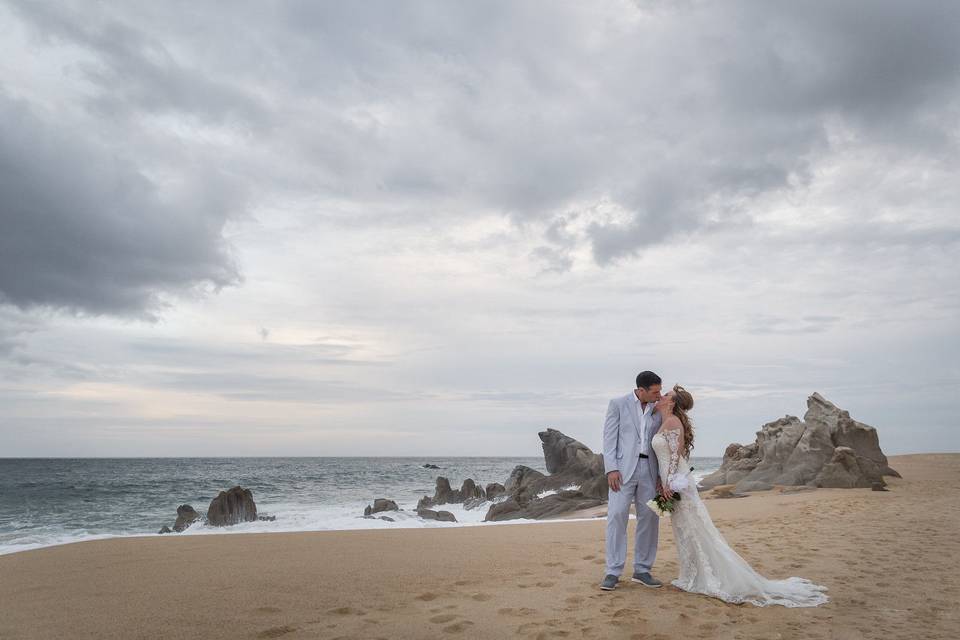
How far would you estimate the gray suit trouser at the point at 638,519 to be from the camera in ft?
20.1

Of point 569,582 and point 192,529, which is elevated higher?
point 569,582

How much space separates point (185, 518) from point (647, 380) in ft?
65.4

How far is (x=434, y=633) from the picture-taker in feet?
15.4

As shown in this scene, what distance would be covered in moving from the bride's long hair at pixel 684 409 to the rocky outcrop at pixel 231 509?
1866cm

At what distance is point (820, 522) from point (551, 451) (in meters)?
19.9

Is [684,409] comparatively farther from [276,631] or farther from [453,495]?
[453,495]

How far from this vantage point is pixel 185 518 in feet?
68.9

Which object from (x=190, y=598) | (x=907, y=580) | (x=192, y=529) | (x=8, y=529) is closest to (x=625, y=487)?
(x=907, y=580)

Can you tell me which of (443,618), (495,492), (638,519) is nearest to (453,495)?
(495,492)

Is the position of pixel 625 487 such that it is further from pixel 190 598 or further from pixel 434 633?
pixel 190 598

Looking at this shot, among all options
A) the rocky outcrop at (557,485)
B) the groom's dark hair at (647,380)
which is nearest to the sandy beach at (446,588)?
the groom's dark hair at (647,380)

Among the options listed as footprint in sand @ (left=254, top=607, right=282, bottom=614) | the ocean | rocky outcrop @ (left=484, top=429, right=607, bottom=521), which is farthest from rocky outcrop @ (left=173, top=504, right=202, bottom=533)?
footprint in sand @ (left=254, top=607, right=282, bottom=614)

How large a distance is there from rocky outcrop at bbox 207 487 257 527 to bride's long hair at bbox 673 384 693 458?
61.2 ft

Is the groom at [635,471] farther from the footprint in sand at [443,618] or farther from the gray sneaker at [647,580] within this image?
the footprint in sand at [443,618]
